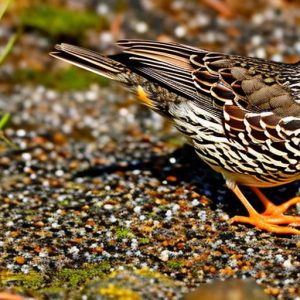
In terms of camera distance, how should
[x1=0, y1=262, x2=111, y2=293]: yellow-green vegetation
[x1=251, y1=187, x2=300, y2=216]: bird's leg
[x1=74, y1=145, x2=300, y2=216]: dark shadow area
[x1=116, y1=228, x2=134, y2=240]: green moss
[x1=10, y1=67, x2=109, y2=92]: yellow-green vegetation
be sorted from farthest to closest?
[x1=10, y1=67, x2=109, y2=92]: yellow-green vegetation < [x1=74, y1=145, x2=300, y2=216]: dark shadow area < [x1=251, y1=187, x2=300, y2=216]: bird's leg < [x1=116, y1=228, x2=134, y2=240]: green moss < [x1=0, y1=262, x2=111, y2=293]: yellow-green vegetation

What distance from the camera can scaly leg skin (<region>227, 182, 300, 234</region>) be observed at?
634cm

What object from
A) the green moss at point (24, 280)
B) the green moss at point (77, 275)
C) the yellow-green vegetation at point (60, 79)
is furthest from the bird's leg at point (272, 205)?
the yellow-green vegetation at point (60, 79)

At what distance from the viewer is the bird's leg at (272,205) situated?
21.9ft

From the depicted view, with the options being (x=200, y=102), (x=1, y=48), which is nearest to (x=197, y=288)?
(x=200, y=102)

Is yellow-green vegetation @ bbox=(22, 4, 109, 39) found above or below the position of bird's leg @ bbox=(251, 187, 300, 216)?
above

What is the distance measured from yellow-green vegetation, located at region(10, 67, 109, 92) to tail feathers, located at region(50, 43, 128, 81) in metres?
2.99

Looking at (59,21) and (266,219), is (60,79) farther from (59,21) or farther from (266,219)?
(266,219)

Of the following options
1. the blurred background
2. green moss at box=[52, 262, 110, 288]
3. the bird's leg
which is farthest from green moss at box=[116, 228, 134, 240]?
the blurred background

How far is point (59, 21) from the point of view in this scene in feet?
34.0

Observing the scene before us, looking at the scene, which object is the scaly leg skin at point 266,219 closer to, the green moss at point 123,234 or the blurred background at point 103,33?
the green moss at point 123,234

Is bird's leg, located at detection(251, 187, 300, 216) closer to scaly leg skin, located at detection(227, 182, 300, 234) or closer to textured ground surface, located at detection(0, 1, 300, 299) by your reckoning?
scaly leg skin, located at detection(227, 182, 300, 234)

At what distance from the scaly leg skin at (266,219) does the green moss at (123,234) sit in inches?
34.6

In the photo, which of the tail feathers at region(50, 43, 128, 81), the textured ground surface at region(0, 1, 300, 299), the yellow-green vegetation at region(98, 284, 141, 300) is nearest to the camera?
the yellow-green vegetation at region(98, 284, 141, 300)

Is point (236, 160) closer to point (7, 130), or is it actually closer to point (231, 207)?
point (231, 207)
